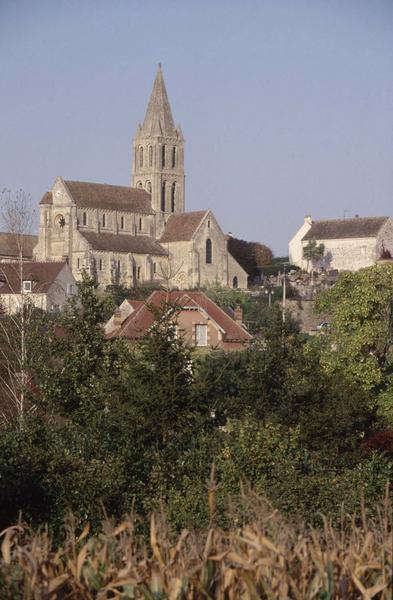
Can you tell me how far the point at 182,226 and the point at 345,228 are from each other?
607 inches

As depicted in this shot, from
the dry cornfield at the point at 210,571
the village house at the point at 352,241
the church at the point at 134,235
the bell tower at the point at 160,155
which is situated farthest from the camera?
the bell tower at the point at 160,155

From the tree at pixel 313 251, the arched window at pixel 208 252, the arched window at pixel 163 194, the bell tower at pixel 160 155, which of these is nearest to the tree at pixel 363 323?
the tree at pixel 313 251

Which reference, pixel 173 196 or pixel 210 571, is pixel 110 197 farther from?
pixel 210 571

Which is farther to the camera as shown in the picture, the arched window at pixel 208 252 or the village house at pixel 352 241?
the arched window at pixel 208 252

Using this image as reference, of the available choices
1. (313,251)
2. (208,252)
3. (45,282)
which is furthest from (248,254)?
(45,282)

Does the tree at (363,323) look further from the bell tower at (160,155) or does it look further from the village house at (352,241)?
the bell tower at (160,155)

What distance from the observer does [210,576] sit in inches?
378

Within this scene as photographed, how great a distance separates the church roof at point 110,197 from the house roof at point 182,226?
2.57 m

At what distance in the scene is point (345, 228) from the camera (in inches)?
4432

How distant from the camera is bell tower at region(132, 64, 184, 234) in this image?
4806 inches

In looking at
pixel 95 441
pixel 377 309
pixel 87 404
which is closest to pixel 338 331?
pixel 377 309

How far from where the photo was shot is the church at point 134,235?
353 feet

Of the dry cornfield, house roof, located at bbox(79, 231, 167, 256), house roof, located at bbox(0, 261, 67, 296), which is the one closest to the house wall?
house roof, located at bbox(79, 231, 167, 256)

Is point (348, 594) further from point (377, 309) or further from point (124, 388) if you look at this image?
point (377, 309)
